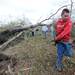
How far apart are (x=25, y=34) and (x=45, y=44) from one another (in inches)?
54.9

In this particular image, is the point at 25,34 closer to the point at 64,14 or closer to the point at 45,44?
the point at 45,44

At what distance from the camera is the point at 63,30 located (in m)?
7.17

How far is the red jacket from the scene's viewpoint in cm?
713

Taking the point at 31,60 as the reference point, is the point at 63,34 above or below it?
above

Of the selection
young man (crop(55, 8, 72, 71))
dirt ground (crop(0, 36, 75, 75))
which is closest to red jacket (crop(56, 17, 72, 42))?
young man (crop(55, 8, 72, 71))

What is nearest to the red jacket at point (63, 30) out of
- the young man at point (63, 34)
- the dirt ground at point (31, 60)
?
the young man at point (63, 34)

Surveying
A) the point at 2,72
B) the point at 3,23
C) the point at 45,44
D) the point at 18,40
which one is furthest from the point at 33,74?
the point at 3,23

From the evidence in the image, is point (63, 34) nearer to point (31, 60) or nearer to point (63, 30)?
point (63, 30)

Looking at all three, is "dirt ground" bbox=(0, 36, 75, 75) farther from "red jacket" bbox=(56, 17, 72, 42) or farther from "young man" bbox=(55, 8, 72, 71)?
"red jacket" bbox=(56, 17, 72, 42)

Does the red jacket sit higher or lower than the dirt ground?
higher

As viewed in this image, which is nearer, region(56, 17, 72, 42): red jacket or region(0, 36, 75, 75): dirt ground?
region(56, 17, 72, 42): red jacket

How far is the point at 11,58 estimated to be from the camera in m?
8.41

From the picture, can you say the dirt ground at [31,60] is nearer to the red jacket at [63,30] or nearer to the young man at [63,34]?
the young man at [63,34]

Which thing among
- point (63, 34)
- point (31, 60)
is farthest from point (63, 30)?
point (31, 60)
